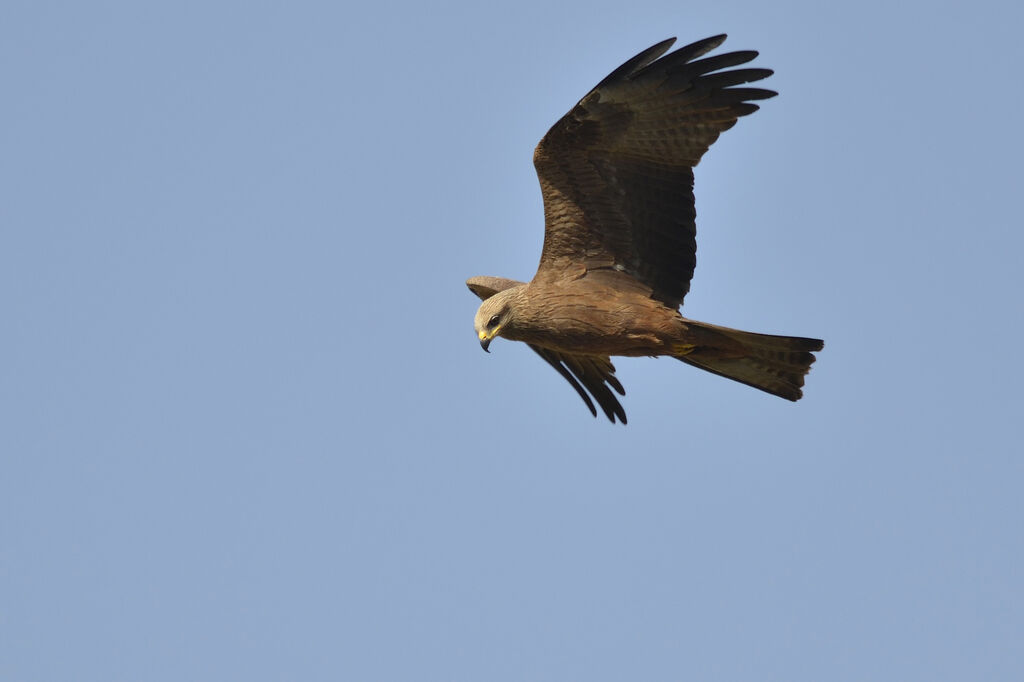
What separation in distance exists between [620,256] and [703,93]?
154 cm

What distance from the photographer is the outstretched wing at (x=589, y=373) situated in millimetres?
16000

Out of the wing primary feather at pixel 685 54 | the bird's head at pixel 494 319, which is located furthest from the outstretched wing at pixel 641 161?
the bird's head at pixel 494 319

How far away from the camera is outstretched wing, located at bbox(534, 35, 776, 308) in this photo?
13.4 meters

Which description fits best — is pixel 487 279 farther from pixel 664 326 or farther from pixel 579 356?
pixel 664 326

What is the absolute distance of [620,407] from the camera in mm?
16094

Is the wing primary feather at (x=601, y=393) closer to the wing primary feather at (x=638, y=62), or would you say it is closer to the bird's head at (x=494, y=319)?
the bird's head at (x=494, y=319)

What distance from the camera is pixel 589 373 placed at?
52.8 ft

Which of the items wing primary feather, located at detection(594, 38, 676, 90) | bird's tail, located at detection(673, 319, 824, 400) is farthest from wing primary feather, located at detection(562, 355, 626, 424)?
wing primary feather, located at detection(594, 38, 676, 90)

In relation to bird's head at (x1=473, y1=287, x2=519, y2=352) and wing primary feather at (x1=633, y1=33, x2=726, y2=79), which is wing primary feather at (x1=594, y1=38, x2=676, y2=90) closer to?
wing primary feather at (x1=633, y1=33, x2=726, y2=79)

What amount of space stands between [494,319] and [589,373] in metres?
2.34

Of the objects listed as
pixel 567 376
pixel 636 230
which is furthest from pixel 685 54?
pixel 567 376

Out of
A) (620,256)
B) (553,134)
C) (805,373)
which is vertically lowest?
(805,373)

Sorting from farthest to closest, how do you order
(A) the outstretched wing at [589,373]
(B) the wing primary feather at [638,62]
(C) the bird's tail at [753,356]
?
(A) the outstretched wing at [589,373], (C) the bird's tail at [753,356], (B) the wing primary feather at [638,62]

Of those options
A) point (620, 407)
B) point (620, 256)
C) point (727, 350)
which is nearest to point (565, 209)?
point (620, 256)
